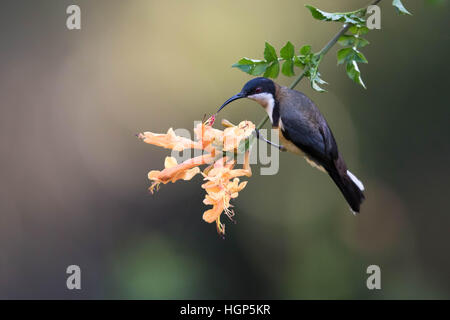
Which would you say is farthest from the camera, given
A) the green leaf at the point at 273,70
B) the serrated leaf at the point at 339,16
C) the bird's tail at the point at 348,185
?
the bird's tail at the point at 348,185

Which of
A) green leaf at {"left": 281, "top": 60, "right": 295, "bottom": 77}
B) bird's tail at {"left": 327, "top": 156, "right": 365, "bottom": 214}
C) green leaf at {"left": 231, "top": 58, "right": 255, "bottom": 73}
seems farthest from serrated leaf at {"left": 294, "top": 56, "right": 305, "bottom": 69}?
bird's tail at {"left": 327, "top": 156, "right": 365, "bottom": 214}

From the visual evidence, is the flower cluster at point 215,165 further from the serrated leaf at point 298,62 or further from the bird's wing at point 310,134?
the bird's wing at point 310,134

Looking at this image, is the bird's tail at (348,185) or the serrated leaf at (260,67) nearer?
the serrated leaf at (260,67)

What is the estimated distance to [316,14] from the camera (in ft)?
4.67

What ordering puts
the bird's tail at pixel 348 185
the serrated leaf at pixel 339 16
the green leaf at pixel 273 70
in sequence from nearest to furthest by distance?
the serrated leaf at pixel 339 16 → the green leaf at pixel 273 70 → the bird's tail at pixel 348 185

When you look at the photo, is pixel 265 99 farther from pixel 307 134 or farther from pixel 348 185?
pixel 348 185

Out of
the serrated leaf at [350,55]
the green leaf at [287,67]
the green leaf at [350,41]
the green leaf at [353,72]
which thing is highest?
the green leaf at [350,41]

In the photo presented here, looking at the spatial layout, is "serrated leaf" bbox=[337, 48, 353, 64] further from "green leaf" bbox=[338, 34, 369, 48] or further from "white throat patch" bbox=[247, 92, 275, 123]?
"white throat patch" bbox=[247, 92, 275, 123]

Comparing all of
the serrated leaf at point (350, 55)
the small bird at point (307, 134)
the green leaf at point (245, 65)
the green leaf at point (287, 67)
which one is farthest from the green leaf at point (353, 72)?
the small bird at point (307, 134)

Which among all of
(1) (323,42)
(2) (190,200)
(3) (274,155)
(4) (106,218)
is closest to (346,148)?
(1) (323,42)

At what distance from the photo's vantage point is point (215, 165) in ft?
4.99

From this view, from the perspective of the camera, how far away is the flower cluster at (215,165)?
1506mm

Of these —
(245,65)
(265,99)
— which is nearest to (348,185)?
(265,99)

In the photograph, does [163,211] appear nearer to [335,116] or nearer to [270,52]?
[335,116]
